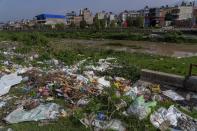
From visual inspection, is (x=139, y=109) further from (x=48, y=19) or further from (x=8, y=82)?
(x=48, y=19)

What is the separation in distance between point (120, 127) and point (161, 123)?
25.6 inches

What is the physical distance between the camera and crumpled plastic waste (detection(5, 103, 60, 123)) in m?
4.83

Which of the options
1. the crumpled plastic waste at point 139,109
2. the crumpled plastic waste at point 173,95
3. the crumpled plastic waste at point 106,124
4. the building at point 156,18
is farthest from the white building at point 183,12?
the crumpled plastic waste at point 106,124

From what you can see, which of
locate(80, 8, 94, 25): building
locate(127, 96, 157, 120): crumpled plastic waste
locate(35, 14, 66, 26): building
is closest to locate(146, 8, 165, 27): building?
locate(80, 8, 94, 25): building

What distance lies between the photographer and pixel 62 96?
5.64 meters

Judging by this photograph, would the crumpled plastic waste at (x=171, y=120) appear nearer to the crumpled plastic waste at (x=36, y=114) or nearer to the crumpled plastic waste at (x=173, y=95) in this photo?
the crumpled plastic waste at (x=36, y=114)

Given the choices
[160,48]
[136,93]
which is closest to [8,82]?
[136,93]

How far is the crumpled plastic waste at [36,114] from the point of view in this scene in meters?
4.83

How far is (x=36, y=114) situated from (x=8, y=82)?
233 cm

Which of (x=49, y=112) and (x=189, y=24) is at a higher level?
(x=49, y=112)

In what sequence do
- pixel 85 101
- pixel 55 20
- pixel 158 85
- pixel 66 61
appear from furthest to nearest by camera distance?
pixel 55 20 → pixel 66 61 → pixel 158 85 → pixel 85 101

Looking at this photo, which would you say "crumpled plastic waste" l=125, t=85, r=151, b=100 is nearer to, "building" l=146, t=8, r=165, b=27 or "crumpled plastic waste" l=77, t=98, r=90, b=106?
"crumpled plastic waste" l=77, t=98, r=90, b=106

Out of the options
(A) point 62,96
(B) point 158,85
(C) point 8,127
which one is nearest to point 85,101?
(A) point 62,96

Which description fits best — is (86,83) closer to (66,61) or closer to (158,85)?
(158,85)
